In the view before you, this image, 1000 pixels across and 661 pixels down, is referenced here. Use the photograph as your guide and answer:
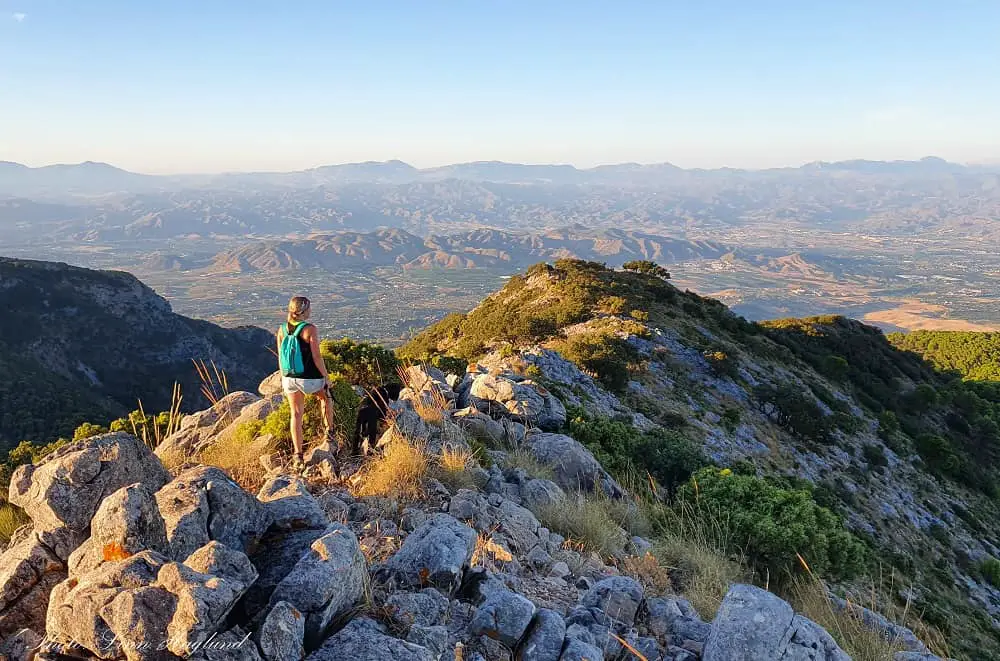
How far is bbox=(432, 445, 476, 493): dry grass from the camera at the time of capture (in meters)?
7.38

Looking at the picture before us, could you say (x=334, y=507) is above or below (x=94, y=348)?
above

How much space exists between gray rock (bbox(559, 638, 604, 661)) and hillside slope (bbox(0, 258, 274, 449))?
44346mm

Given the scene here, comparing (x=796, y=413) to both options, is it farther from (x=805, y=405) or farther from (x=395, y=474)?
(x=395, y=474)

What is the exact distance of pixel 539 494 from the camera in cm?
812

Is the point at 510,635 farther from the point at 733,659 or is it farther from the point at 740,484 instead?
the point at 740,484

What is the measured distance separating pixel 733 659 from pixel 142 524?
4.47 metres

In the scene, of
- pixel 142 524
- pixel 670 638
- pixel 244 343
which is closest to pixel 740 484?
pixel 670 638

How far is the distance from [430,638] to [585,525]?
3.87 meters

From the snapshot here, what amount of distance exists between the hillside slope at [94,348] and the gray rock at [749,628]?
45.0 m

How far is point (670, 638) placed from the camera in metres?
4.94

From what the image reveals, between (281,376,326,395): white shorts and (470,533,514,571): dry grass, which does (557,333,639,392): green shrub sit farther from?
(470,533,514,571): dry grass

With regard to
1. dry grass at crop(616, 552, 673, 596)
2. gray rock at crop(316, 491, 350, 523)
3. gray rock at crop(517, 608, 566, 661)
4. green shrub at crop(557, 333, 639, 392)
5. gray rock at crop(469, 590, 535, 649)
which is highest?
gray rock at crop(469, 590, 535, 649)

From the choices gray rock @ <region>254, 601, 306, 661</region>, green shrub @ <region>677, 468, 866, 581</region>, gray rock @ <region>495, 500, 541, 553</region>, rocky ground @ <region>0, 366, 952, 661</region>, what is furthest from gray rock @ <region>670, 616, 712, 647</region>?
green shrub @ <region>677, 468, 866, 581</region>

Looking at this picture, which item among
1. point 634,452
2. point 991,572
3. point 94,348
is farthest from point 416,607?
point 94,348
